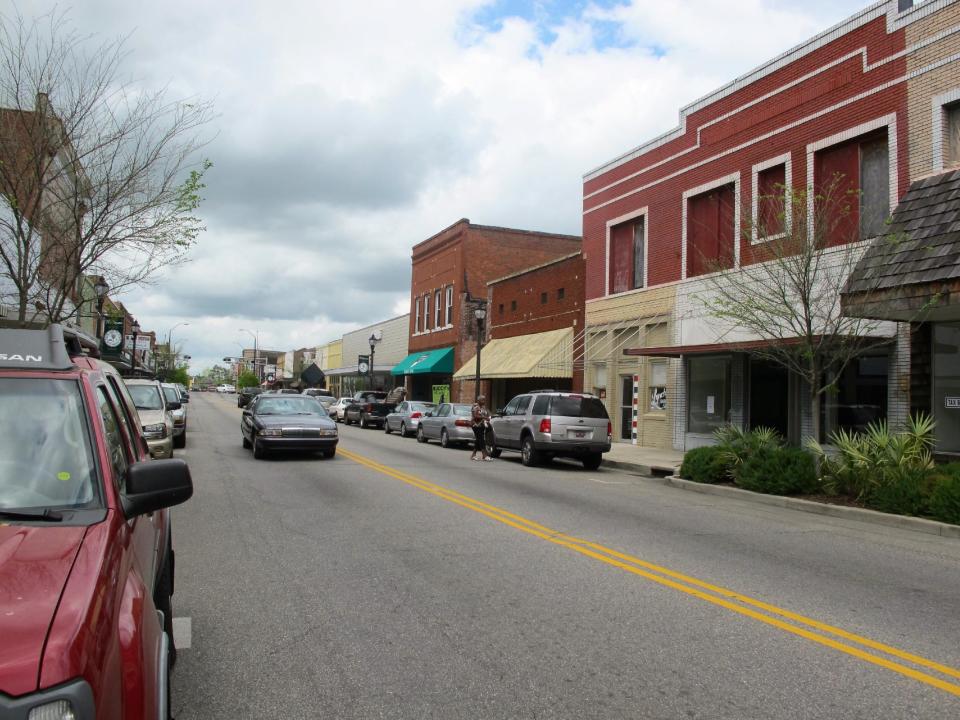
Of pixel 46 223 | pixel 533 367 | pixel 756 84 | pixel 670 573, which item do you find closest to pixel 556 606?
pixel 670 573

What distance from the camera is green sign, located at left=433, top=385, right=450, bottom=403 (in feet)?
130

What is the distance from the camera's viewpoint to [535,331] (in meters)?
30.5

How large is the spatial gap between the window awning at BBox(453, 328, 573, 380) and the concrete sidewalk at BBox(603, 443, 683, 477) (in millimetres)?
5233

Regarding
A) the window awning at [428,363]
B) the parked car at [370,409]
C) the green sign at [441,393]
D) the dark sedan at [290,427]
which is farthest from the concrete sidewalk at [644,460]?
the green sign at [441,393]

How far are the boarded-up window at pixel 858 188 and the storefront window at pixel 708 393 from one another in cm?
481

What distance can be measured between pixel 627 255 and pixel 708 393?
19.5 ft

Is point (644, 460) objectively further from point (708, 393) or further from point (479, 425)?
point (479, 425)

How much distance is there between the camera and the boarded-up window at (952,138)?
14258mm

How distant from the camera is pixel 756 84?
19344 millimetres

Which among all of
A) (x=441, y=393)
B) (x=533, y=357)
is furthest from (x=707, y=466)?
(x=441, y=393)

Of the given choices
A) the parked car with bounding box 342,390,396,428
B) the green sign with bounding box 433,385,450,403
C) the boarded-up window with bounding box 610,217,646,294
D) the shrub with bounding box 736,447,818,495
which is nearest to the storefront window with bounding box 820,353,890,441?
the shrub with bounding box 736,447,818,495

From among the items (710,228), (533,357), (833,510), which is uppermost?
(710,228)

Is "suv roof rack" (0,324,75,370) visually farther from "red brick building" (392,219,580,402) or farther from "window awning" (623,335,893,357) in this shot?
"red brick building" (392,219,580,402)

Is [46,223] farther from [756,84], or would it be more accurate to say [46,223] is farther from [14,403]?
[756,84]
